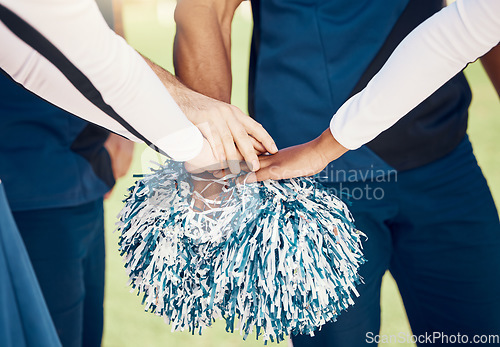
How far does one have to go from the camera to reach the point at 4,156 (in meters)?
0.92

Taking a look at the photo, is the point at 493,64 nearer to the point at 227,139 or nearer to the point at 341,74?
the point at 341,74

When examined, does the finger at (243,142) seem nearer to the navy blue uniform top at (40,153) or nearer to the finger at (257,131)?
the finger at (257,131)

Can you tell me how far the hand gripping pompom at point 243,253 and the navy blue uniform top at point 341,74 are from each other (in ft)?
0.58

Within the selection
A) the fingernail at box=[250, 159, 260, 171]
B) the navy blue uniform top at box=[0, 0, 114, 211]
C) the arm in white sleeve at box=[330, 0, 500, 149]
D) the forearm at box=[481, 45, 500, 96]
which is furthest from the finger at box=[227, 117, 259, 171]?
the forearm at box=[481, 45, 500, 96]

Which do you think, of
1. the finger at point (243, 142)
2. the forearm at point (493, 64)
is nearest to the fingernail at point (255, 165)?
the finger at point (243, 142)

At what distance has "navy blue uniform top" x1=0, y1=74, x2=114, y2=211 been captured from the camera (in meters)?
0.90

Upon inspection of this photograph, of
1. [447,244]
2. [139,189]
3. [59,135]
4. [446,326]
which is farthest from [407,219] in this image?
[59,135]

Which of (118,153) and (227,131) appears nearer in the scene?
(227,131)

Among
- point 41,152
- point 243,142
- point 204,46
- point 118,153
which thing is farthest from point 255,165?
point 118,153

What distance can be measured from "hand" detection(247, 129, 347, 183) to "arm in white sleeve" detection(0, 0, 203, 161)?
108 mm

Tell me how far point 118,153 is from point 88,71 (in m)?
0.72

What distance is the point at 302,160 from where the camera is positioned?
695 mm

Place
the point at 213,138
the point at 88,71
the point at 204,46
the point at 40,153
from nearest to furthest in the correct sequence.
Result: the point at 88,71, the point at 213,138, the point at 204,46, the point at 40,153

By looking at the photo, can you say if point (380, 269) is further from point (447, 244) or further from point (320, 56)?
point (320, 56)
